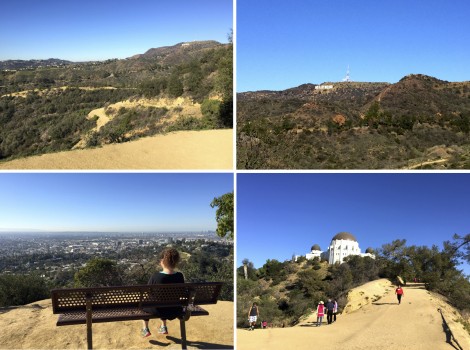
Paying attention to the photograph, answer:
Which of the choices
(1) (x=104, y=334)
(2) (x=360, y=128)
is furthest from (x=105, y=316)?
(2) (x=360, y=128)

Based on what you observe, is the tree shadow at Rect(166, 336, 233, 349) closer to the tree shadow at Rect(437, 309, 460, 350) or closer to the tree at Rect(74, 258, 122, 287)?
the tree shadow at Rect(437, 309, 460, 350)

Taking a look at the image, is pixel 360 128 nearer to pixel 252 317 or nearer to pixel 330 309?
pixel 330 309

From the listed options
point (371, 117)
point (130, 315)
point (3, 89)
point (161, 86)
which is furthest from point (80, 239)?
point (3, 89)

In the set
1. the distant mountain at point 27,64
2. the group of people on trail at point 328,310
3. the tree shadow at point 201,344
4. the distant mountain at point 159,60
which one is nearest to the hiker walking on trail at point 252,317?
the group of people on trail at point 328,310

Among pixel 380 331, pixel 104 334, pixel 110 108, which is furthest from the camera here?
pixel 110 108

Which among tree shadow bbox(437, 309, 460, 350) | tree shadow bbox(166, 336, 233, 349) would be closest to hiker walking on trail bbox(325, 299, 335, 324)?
tree shadow bbox(437, 309, 460, 350)

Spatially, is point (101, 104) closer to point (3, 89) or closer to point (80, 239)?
point (3, 89)

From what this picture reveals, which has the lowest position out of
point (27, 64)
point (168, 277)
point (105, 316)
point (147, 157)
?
point (105, 316)
